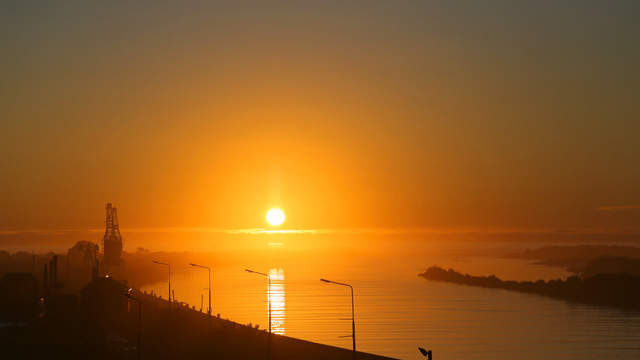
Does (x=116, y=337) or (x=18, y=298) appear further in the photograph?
(x=18, y=298)

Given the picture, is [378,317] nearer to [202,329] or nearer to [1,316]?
[202,329]

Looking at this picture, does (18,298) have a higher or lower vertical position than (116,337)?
higher

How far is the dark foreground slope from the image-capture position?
86000mm

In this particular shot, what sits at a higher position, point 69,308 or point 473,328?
point 69,308

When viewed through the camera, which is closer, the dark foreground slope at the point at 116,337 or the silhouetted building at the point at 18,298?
the dark foreground slope at the point at 116,337

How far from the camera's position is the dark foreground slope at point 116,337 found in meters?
86.0

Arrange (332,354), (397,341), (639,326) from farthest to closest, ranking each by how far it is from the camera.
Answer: (639,326) → (397,341) → (332,354)

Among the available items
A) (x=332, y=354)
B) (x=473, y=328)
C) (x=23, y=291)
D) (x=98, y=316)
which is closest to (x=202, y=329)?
(x=98, y=316)

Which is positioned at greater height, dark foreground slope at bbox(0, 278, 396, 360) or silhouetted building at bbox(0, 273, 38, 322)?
silhouetted building at bbox(0, 273, 38, 322)

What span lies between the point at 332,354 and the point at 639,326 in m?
127

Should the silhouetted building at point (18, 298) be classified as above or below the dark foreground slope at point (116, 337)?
above

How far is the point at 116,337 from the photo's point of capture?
9638 centimetres

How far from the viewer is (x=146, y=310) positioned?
480ft

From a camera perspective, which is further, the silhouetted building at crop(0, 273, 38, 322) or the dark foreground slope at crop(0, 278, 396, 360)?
the silhouetted building at crop(0, 273, 38, 322)
